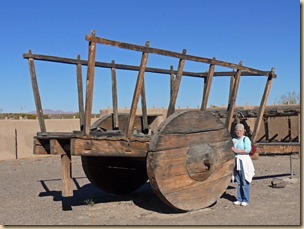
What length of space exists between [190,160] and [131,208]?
146 centimetres

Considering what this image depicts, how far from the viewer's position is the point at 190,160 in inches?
202

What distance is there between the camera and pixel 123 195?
709 centimetres

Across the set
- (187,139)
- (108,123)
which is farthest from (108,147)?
(108,123)

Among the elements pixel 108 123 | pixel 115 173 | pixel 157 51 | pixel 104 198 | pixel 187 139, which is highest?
pixel 157 51

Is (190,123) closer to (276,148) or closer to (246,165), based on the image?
(246,165)

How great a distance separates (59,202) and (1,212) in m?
0.93

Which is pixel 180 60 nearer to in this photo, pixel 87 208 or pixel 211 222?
pixel 211 222

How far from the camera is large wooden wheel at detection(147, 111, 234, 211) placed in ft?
16.0

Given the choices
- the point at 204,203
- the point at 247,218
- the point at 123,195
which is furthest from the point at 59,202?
the point at 247,218

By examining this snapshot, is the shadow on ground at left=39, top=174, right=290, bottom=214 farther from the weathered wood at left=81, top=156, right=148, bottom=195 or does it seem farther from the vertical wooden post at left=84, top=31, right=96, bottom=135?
the vertical wooden post at left=84, top=31, right=96, bottom=135

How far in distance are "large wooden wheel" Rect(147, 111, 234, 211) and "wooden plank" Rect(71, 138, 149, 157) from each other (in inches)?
7.8

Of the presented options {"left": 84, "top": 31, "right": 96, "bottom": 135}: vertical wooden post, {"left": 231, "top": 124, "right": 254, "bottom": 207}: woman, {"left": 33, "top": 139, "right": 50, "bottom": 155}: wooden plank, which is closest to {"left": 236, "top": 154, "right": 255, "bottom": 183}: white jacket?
{"left": 231, "top": 124, "right": 254, "bottom": 207}: woman

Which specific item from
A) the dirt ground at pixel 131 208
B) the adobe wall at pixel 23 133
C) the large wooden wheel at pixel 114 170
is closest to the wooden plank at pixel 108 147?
the dirt ground at pixel 131 208

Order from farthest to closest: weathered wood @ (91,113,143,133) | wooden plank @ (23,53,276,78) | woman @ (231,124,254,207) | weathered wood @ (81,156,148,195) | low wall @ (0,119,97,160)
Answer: low wall @ (0,119,97,160), weathered wood @ (91,113,143,133), weathered wood @ (81,156,148,195), woman @ (231,124,254,207), wooden plank @ (23,53,276,78)
